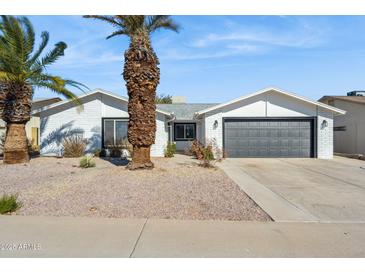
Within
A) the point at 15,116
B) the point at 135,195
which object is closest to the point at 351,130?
the point at 135,195

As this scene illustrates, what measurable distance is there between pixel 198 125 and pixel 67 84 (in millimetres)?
11442

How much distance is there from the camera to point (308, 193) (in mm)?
8117

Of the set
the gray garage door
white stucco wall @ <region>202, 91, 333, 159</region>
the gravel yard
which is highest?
white stucco wall @ <region>202, 91, 333, 159</region>

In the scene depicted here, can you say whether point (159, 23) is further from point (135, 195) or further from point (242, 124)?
point (242, 124)

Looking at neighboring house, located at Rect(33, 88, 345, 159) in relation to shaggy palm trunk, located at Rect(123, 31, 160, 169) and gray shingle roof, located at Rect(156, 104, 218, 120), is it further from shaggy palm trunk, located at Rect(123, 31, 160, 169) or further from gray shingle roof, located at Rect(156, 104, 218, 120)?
shaggy palm trunk, located at Rect(123, 31, 160, 169)

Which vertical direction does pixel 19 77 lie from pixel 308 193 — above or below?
above

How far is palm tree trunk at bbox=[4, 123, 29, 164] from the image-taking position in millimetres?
13602

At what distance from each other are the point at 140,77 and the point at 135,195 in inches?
195

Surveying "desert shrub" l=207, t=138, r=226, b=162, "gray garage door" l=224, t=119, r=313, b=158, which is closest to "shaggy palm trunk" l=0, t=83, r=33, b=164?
"desert shrub" l=207, t=138, r=226, b=162

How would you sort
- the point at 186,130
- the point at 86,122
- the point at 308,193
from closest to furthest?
the point at 308,193 < the point at 86,122 < the point at 186,130

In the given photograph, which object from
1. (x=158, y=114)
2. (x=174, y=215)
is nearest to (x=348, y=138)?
(x=158, y=114)

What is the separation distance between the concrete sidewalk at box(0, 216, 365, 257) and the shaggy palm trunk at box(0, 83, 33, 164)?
29.9ft

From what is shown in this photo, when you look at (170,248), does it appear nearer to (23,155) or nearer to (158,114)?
(23,155)

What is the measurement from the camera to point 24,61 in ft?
44.7
